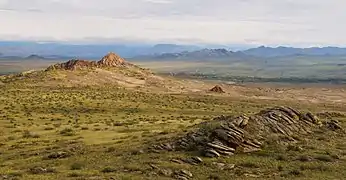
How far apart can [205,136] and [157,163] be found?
4.68 metres

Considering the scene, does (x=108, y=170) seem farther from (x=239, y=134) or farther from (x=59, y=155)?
(x=239, y=134)

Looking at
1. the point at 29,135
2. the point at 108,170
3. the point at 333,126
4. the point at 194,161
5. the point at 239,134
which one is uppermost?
the point at 239,134

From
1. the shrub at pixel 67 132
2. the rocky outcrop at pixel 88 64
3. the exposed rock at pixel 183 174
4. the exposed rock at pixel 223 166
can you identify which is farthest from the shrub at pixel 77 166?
the rocky outcrop at pixel 88 64

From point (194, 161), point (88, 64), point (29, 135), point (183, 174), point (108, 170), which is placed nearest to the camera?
point (183, 174)

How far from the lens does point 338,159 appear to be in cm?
2956

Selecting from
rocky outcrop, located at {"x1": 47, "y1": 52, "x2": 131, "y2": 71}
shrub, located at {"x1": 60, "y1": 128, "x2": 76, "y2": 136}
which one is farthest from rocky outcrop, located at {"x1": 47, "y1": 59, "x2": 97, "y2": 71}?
shrub, located at {"x1": 60, "y1": 128, "x2": 76, "y2": 136}

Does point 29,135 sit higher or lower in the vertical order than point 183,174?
lower

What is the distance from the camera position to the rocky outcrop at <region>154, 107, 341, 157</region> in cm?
3005

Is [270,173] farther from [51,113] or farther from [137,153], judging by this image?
[51,113]

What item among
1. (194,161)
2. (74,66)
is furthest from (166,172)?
(74,66)

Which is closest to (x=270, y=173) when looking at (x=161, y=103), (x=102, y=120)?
(x=102, y=120)

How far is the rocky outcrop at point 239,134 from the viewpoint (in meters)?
30.0

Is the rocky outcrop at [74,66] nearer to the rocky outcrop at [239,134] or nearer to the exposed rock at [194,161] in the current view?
the rocky outcrop at [239,134]

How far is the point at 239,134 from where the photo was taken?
31.1 meters
